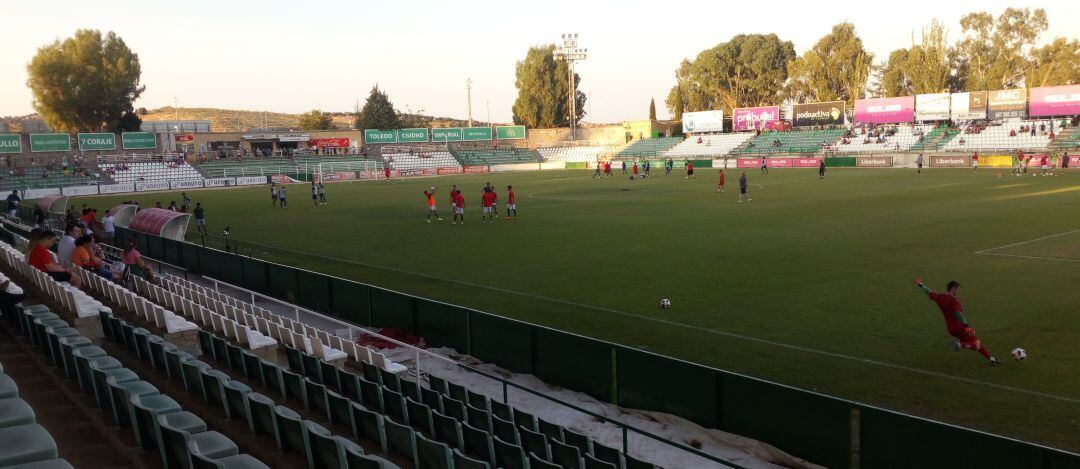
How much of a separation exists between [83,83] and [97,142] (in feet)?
64.5

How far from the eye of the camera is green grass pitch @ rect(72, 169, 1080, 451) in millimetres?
10992

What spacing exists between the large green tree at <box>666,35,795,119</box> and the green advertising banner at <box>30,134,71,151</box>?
86344mm

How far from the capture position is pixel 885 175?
54.5m

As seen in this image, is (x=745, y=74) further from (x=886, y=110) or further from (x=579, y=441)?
(x=579, y=441)

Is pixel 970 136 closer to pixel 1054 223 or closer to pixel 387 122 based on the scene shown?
pixel 1054 223

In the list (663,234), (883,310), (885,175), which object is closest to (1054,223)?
(663,234)

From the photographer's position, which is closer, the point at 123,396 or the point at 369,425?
the point at 123,396

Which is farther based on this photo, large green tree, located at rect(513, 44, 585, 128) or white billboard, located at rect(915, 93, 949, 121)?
large green tree, located at rect(513, 44, 585, 128)

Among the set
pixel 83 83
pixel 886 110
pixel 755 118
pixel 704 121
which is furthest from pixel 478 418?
pixel 83 83

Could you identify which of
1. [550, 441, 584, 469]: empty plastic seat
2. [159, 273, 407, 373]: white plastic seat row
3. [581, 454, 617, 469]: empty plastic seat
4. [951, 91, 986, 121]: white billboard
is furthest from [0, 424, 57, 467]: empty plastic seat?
[951, 91, 986, 121]: white billboard

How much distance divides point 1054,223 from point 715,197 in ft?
58.9

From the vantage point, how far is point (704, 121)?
94.0 m

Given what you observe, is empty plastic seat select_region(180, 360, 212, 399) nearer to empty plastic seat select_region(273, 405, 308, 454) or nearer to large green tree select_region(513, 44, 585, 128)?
empty plastic seat select_region(273, 405, 308, 454)

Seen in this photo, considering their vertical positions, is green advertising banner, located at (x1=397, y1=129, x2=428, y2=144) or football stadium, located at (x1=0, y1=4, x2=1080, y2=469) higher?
green advertising banner, located at (x1=397, y1=129, x2=428, y2=144)
